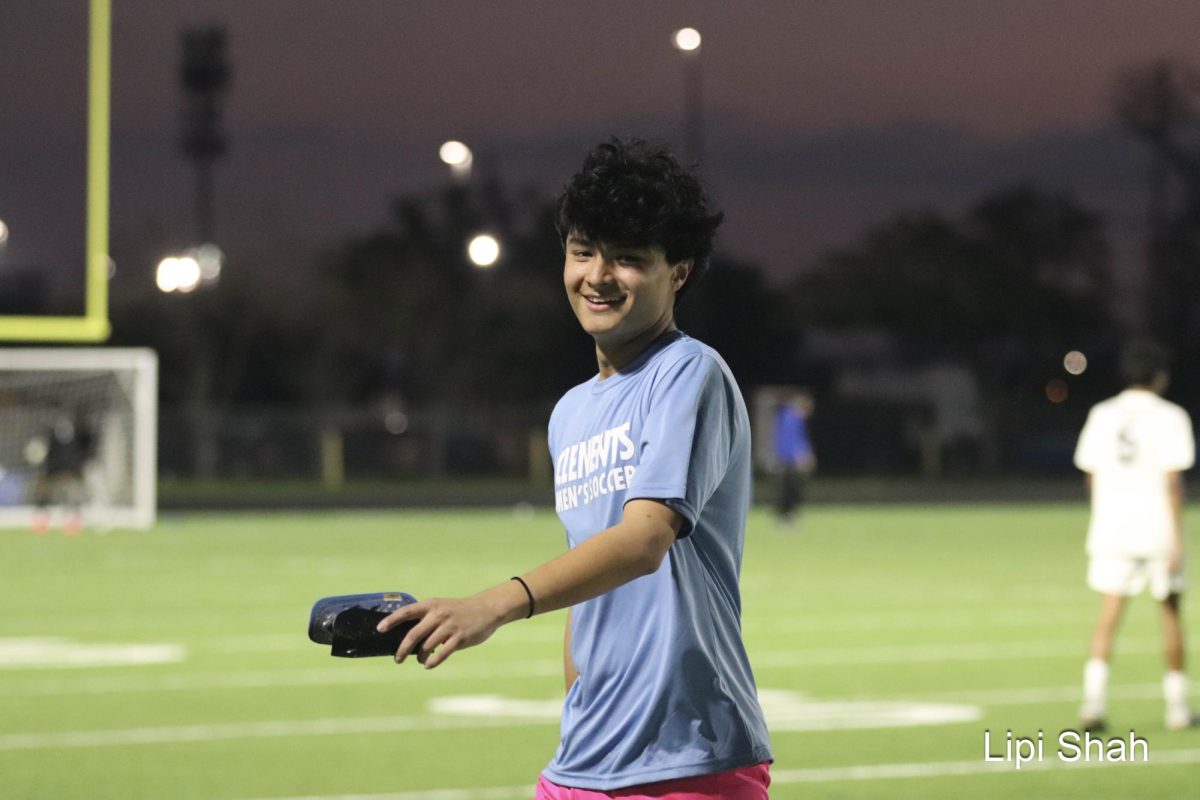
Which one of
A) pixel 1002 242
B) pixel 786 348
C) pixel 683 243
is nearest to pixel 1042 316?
pixel 1002 242

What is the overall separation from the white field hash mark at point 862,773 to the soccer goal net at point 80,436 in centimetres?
2287

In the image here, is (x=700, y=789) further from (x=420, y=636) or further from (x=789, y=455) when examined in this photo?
(x=789, y=455)

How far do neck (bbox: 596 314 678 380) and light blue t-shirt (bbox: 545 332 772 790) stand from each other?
20mm

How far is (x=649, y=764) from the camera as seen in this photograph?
4125mm

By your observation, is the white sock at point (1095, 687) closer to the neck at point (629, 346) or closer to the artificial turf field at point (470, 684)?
the artificial turf field at point (470, 684)

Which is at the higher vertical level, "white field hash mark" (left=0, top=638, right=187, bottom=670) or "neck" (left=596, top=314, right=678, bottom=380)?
"neck" (left=596, top=314, right=678, bottom=380)

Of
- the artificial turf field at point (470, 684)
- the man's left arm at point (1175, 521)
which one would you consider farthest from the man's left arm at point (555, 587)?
the man's left arm at point (1175, 521)

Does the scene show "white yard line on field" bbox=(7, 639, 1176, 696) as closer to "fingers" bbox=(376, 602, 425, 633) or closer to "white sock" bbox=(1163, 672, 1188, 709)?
"white sock" bbox=(1163, 672, 1188, 709)

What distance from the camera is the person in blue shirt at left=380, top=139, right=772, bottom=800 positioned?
409 centimetres

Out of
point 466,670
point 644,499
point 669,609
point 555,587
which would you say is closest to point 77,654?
point 466,670

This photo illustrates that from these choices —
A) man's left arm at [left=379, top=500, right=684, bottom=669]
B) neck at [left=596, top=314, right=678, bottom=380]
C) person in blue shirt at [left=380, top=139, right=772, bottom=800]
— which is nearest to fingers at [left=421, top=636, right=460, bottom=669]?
man's left arm at [left=379, top=500, right=684, bottom=669]

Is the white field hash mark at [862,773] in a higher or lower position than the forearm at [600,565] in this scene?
lower

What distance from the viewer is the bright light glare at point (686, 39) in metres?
41.0

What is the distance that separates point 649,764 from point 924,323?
287 ft
